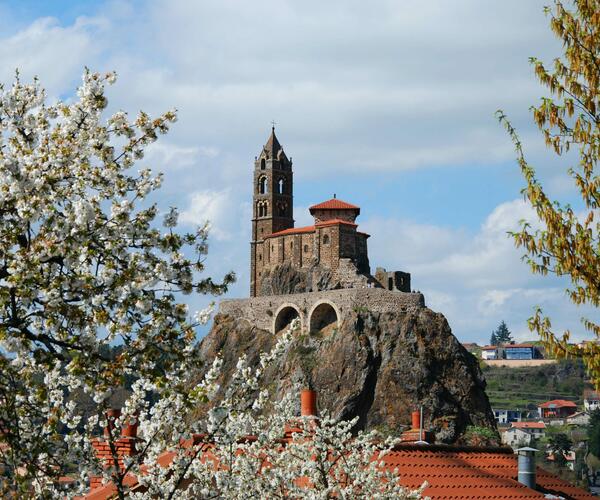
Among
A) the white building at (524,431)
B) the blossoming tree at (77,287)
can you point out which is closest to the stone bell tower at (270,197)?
the white building at (524,431)

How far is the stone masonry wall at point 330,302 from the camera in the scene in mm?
92875

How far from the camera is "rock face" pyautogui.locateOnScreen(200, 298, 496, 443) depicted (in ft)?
294

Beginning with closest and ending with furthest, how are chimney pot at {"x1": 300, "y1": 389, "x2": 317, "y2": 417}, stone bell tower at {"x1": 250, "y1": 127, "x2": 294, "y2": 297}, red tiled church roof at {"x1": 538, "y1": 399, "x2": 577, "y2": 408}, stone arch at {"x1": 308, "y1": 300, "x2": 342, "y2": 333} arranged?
chimney pot at {"x1": 300, "y1": 389, "x2": 317, "y2": 417} < stone arch at {"x1": 308, "y1": 300, "x2": 342, "y2": 333} < stone bell tower at {"x1": 250, "y1": 127, "x2": 294, "y2": 297} < red tiled church roof at {"x1": 538, "y1": 399, "x2": 577, "y2": 408}

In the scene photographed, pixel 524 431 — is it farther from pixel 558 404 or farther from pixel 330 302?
pixel 330 302

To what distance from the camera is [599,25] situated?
10.9 meters

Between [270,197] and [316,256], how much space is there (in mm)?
15879

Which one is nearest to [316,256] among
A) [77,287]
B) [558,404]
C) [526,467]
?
[526,467]

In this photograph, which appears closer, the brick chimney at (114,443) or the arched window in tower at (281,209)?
the brick chimney at (114,443)

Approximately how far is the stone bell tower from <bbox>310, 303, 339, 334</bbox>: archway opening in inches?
497

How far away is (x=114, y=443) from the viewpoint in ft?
35.1

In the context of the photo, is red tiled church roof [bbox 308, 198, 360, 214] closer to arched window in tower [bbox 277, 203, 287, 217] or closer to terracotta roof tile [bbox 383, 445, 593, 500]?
arched window in tower [bbox 277, 203, 287, 217]

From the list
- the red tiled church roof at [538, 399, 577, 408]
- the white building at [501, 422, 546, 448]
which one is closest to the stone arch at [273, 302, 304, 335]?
the white building at [501, 422, 546, 448]

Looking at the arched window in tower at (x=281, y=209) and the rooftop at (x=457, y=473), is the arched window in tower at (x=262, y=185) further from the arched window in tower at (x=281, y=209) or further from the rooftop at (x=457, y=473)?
A: the rooftop at (x=457, y=473)

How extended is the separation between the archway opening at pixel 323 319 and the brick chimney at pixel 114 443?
249ft
